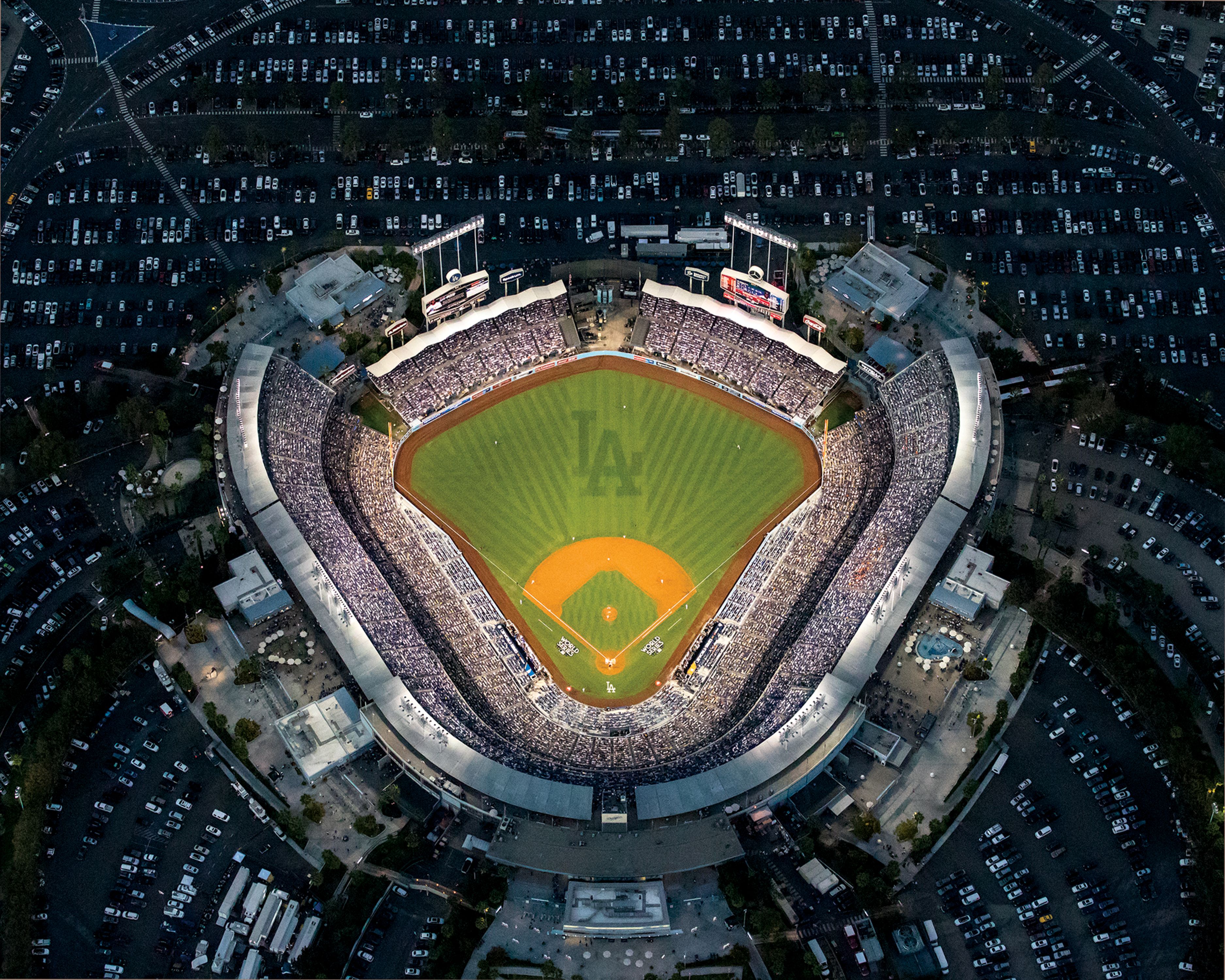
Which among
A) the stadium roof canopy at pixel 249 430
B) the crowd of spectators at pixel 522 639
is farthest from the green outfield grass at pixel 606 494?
the stadium roof canopy at pixel 249 430

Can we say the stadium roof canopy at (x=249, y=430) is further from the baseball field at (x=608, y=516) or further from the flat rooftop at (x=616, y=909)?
the flat rooftop at (x=616, y=909)

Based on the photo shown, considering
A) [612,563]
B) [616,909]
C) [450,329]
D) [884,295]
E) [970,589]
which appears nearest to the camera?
[616,909]

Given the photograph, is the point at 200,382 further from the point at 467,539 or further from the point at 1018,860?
the point at 1018,860

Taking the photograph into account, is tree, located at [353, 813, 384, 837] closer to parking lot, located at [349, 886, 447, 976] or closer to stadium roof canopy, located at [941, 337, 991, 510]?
parking lot, located at [349, 886, 447, 976]

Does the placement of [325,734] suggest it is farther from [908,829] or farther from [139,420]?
[908,829]

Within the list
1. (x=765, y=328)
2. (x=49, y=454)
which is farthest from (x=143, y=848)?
(x=765, y=328)

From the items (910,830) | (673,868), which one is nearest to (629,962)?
(673,868)
